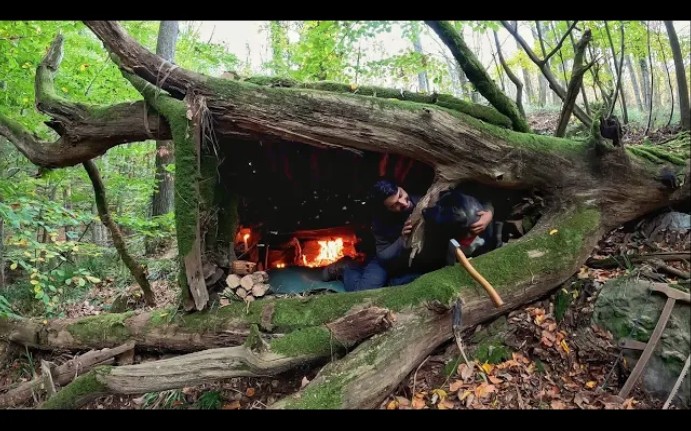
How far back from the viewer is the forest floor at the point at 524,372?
3.38 meters

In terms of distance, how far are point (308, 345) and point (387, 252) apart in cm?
181

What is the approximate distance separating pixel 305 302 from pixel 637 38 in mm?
7548

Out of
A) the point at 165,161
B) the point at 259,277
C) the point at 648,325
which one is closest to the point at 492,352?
the point at 648,325

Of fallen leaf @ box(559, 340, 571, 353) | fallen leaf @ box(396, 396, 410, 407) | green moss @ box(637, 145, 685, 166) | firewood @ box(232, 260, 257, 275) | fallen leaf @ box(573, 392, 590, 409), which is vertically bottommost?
fallen leaf @ box(396, 396, 410, 407)

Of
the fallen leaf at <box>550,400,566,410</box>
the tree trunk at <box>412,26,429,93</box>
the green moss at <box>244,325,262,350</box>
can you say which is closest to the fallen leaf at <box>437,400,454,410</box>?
the fallen leaf at <box>550,400,566,410</box>

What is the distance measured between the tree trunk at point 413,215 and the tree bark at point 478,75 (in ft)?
1.52

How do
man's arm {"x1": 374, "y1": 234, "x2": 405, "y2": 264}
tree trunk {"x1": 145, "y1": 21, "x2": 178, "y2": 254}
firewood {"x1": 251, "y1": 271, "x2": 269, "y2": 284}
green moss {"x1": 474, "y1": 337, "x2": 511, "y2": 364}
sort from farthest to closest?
1. tree trunk {"x1": 145, "y1": 21, "x2": 178, "y2": 254}
2. man's arm {"x1": 374, "y1": 234, "x2": 405, "y2": 264}
3. firewood {"x1": 251, "y1": 271, "x2": 269, "y2": 284}
4. green moss {"x1": 474, "y1": 337, "x2": 511, "y2": 364}

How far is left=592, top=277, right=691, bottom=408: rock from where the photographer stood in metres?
3.19

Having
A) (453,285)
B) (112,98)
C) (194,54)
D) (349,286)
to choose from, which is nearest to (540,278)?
(453,285)

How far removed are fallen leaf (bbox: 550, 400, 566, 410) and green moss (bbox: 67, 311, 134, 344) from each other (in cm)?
474

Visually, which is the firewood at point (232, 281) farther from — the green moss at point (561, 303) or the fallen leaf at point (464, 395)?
the green moss at point (561, 303)

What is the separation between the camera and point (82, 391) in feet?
13.2

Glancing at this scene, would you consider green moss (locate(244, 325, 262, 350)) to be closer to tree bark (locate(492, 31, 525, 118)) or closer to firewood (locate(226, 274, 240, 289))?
firewood (locate(226, 274, 240, 289))
